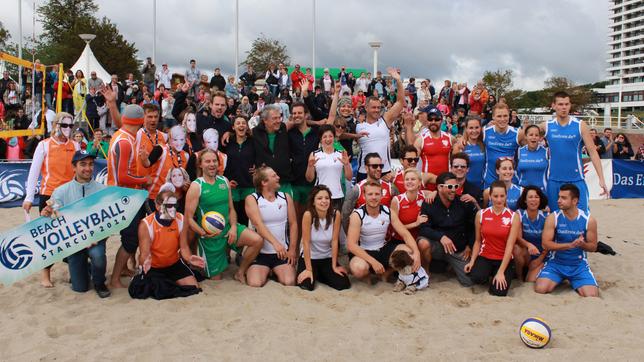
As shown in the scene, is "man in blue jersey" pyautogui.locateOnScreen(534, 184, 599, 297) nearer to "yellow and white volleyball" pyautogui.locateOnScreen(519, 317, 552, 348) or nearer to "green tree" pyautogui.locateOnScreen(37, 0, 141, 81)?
"yellow and white volleyball" pyautogui.locateOnScreen(519, 317, 552, 348)

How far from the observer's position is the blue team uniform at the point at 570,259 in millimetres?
4859

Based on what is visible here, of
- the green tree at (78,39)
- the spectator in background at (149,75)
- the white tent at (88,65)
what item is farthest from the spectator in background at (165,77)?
the green tree at (78,39)

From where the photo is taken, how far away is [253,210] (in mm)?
5137

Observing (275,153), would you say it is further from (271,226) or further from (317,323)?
(317,323)

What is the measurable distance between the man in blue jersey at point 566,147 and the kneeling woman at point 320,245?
2373 mm

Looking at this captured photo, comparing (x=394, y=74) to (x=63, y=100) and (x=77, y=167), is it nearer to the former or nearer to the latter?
(x=77, y=167)

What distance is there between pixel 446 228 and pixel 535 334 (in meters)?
1.79

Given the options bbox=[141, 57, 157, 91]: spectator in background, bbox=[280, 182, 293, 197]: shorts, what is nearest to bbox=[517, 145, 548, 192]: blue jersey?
bbox=[280, 182, 293, 197]: shorts

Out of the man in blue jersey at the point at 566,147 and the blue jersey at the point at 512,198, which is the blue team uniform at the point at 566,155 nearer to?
the man in blue jersey at the point at 566,147

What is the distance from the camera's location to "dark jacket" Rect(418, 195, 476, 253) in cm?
526

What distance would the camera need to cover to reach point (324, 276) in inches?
201

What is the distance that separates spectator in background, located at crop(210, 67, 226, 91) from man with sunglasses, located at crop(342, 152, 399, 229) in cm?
962

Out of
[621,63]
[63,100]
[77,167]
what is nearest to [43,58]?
[63,100]

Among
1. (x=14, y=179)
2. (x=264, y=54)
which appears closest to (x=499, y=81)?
(x=264, y=54)
